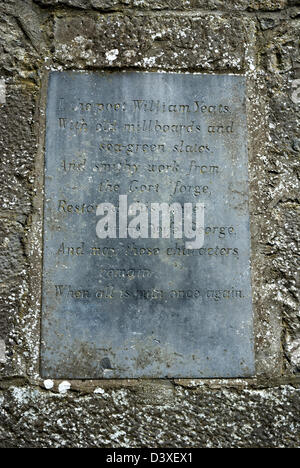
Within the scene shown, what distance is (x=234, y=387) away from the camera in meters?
1.95

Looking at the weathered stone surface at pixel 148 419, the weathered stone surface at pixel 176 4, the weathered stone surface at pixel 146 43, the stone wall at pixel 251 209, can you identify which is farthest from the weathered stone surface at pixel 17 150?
the weathered stone surface at pixel 148 419

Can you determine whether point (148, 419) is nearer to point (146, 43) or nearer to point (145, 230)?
point (145, 230)

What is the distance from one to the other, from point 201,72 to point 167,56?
0.55 feet

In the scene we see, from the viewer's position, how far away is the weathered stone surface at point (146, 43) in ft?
6.79

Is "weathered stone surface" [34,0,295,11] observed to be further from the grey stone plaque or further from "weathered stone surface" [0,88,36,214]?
"weathered stone surface" [0,88,36,214]

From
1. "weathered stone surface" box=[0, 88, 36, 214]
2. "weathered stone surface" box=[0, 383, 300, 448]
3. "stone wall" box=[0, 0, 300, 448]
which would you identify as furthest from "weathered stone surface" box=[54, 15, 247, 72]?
"weathered stone surface" box=[0, 383, 300, 448]

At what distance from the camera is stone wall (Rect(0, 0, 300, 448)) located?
6.30 feet

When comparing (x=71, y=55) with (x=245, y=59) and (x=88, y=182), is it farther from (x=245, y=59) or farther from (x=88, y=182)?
(x=245, y=59)

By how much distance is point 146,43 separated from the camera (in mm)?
2078

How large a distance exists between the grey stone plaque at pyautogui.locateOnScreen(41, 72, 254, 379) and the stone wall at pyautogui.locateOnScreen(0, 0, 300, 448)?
6cm

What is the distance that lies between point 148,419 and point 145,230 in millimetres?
788
